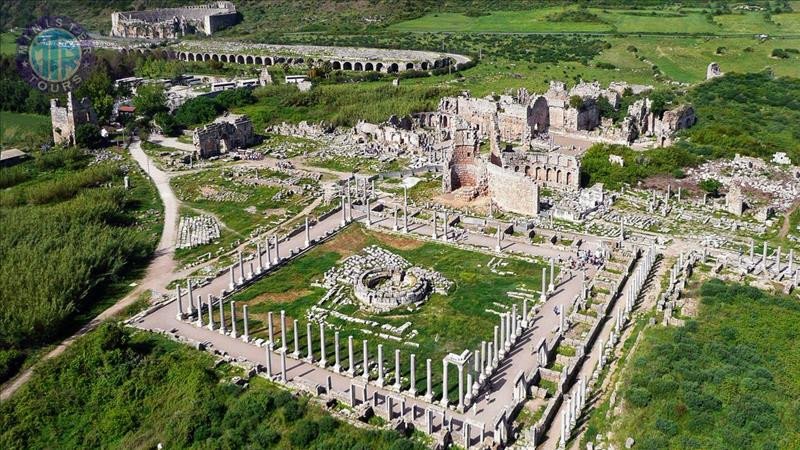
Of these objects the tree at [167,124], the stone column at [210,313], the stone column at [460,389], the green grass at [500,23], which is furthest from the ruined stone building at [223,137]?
the green grass at [500,23]

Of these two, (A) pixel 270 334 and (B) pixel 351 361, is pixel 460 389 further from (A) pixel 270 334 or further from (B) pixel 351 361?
(A) pixel 270 334

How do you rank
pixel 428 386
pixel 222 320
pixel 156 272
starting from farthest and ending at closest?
pixel 156 272 < pixel 222 320 < pixel 428 386

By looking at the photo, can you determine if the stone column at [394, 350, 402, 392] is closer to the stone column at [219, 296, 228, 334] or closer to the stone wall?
the stone column at [219, 296, 228, 334]

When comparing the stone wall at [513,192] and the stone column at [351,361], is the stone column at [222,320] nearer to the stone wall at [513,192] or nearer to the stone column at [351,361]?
the stone column at [351,361]

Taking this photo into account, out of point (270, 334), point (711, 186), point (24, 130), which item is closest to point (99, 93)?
point (24, 130)

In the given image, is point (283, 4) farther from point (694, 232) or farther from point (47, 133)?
point (694, 232)
